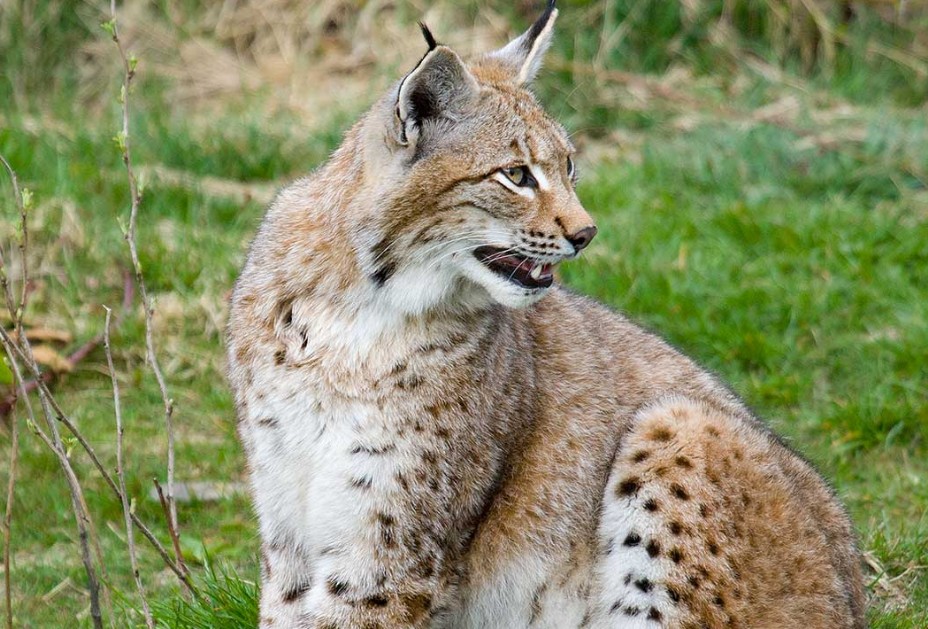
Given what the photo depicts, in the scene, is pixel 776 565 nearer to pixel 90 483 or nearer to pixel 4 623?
pixel 4 623

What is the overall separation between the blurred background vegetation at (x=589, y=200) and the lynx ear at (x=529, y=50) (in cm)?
208

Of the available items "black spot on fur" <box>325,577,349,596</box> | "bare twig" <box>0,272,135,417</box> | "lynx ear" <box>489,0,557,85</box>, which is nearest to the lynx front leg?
"black spot on fur" <box>325,577,349,596</box>

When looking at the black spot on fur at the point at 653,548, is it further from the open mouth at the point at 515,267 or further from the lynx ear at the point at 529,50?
the lynx ear at the point at 529,50

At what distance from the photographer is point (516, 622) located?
4527mm

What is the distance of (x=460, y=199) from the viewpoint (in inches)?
166

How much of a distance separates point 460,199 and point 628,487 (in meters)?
1.11

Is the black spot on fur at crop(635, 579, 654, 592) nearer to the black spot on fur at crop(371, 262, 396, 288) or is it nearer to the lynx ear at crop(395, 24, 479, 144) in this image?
the black spot on fur at crop(371, 262, 396, 288)

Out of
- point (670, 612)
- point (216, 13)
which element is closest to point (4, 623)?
point (670, 612)

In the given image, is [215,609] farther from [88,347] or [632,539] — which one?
[88,347]

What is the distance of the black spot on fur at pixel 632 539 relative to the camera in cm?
438

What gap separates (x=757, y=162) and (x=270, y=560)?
592cm

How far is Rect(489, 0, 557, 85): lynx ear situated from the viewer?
4.63m

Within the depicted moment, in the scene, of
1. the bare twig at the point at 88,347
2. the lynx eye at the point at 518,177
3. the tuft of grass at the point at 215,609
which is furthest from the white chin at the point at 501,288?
the bare twig at the point at 88,347

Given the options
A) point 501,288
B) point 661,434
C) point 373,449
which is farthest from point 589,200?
point 373,449
